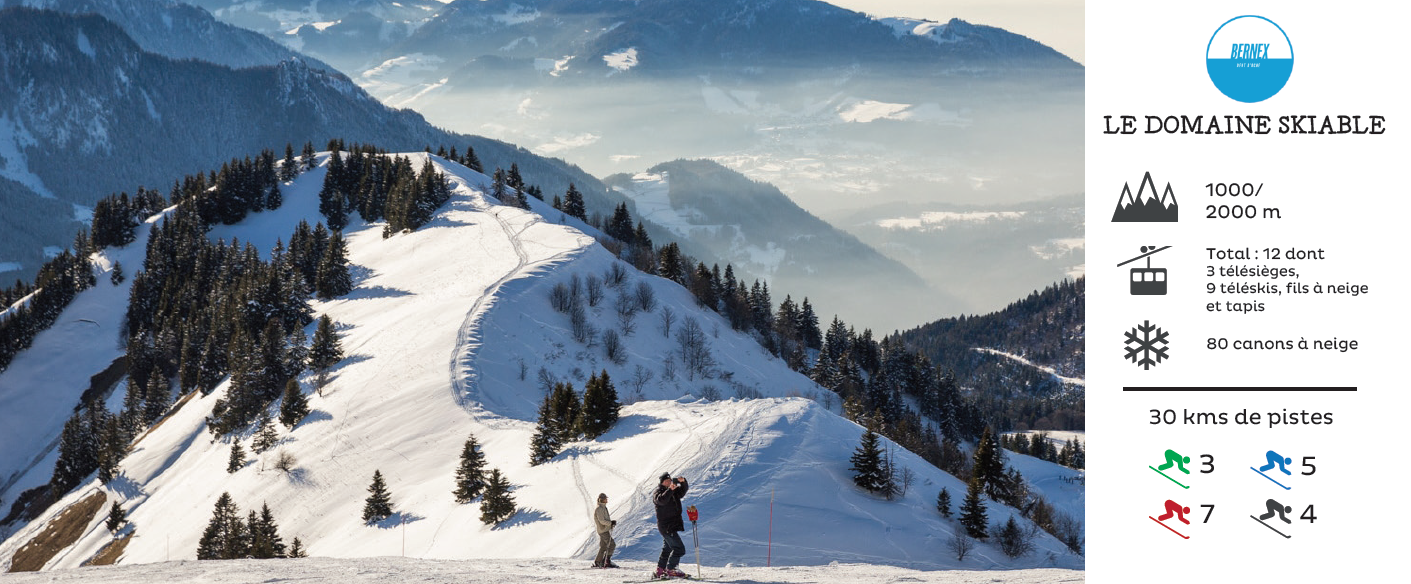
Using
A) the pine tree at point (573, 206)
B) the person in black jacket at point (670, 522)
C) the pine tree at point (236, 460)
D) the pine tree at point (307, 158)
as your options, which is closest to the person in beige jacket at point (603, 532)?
the person in black jacket at point (670, 522)

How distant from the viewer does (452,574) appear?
21.7 metres

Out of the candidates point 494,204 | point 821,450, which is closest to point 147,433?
point 494,204

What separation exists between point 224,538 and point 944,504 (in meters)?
35.4

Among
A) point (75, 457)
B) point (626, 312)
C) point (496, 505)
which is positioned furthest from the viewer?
point (75, 457)

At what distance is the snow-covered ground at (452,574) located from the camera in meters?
21.0

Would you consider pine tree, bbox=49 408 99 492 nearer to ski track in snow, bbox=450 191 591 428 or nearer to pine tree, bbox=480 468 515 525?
ski track in snow, bbox=450 191 591 428
